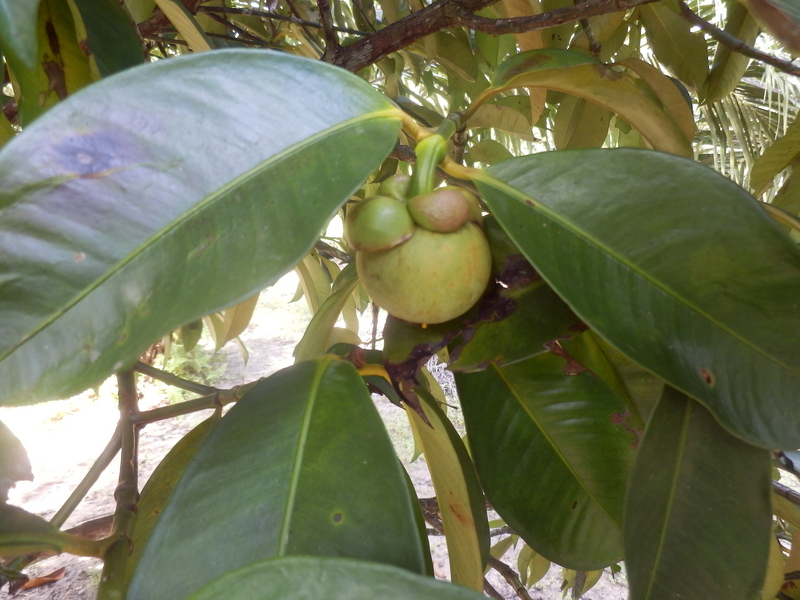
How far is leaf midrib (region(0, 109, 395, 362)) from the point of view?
0.82 feet

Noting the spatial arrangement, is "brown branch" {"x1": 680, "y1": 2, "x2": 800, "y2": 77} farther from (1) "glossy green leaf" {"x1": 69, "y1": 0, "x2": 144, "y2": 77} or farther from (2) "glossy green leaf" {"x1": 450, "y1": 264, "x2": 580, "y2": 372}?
(1) "glossy green leaf" {"x1": 69, "y1": 0, "x2": 144, "y2": 77}

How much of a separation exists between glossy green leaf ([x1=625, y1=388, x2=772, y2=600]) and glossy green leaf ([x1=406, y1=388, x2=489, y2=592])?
14 cm

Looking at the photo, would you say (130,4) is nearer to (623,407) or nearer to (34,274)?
(34,274)

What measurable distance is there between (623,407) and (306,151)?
0.33 m

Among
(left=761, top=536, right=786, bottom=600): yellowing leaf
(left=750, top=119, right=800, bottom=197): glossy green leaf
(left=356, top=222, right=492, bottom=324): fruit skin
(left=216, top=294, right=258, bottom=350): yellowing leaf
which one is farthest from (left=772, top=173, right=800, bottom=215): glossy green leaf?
(left=216, top=294, right=258, bottom=350): yellowing leaf

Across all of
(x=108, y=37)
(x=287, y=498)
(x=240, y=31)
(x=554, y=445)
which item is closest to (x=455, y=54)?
(x=240, y=31)

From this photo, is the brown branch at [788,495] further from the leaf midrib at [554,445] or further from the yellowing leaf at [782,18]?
the yellowing leaf at [782,18]

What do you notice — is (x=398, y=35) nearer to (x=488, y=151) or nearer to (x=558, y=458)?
(x=488, y=151)

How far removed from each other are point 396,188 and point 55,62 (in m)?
0.32

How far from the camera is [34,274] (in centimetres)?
25

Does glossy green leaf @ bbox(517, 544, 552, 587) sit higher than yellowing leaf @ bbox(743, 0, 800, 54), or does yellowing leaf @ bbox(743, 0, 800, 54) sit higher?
yellowing leaf @ bbox(743, 0, 800, 54)

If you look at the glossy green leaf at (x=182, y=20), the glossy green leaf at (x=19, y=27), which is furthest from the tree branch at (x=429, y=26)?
the glossy green leaf at (x=19, y=27)

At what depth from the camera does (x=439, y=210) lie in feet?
1.11

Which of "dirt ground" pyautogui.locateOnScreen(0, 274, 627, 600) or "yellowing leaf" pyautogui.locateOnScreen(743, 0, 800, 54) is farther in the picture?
"dirt ground" pyautogui.locateOnScreen(0, 274, 627, 600)
